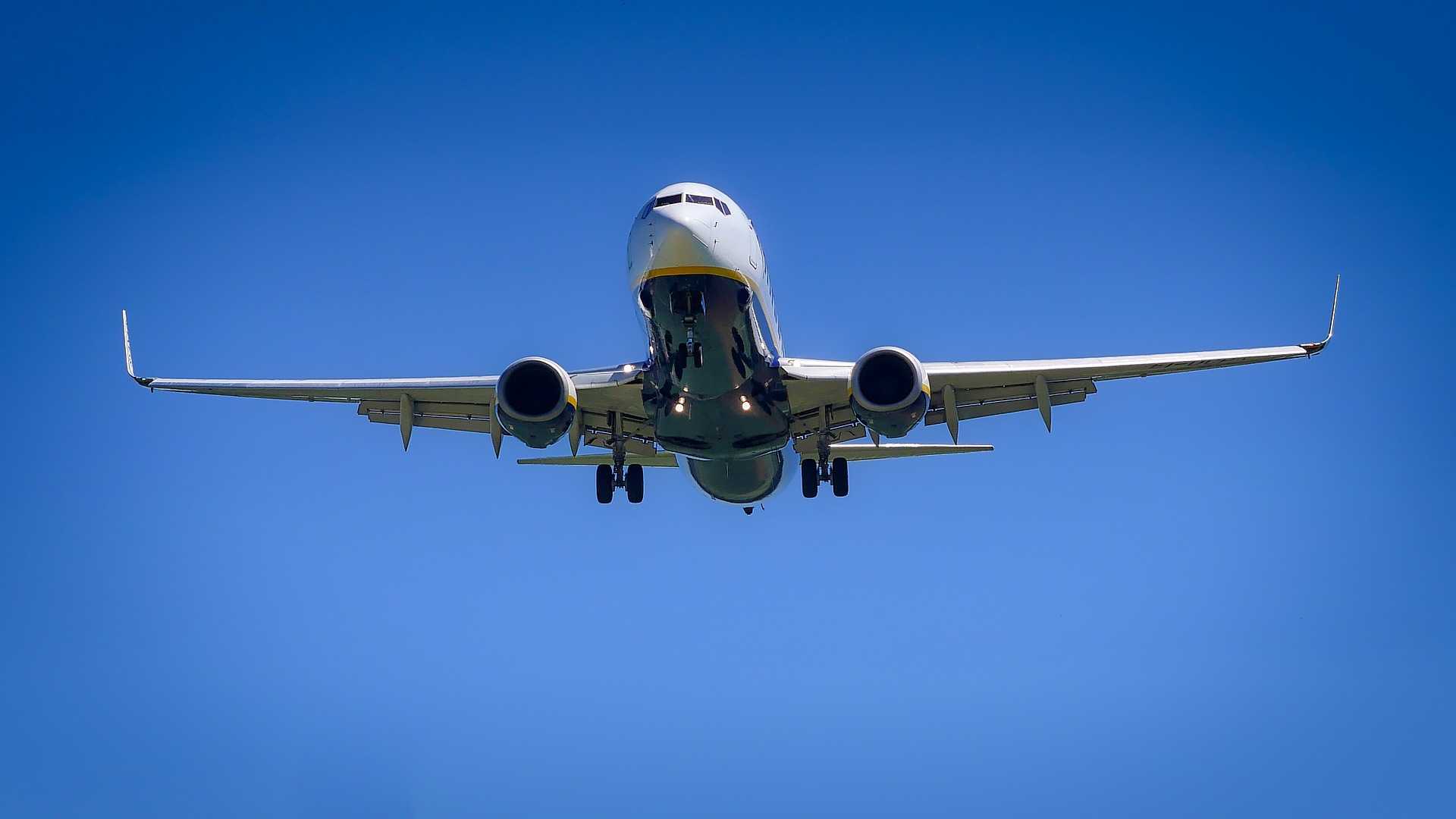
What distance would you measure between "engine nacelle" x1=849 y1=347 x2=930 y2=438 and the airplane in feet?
0.09

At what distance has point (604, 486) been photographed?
93.7 ft

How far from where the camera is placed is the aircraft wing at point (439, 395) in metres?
26.1

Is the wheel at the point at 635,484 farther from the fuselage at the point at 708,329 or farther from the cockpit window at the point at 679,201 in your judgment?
the cockpit window at the point at 679,201

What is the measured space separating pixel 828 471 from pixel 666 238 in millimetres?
8595

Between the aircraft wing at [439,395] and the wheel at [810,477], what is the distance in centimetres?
368

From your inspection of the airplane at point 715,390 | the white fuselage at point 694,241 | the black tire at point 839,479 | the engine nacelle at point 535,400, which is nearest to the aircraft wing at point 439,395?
the airplane at point 715,390

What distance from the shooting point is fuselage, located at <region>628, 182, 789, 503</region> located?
2248cm

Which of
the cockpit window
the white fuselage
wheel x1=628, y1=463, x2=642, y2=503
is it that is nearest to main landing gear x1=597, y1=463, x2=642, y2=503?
wheel x1=628, y1=463, x2=642, y2=503

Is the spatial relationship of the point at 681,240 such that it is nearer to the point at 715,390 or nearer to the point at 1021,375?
the point at 715,390

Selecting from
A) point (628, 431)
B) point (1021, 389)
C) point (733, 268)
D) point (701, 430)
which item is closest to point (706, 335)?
point (733, 268)

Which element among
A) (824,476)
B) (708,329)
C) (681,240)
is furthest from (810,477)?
(681,240)

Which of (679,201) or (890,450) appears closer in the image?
(679,201)

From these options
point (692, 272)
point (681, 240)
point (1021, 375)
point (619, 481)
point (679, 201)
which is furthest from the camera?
point (619, 481)

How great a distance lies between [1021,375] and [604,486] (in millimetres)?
9568
